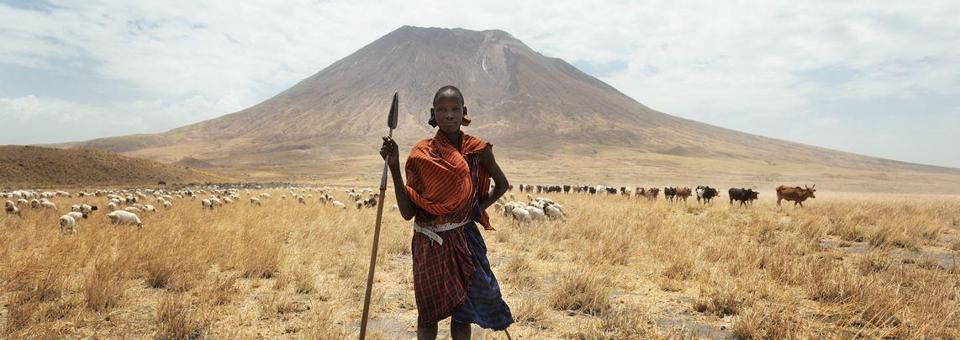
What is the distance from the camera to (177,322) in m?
4.25

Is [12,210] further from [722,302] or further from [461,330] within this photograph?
[722,302]

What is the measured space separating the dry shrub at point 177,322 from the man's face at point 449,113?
3.10 m

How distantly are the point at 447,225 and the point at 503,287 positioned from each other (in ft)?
11.4

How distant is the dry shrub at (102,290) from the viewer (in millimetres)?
4902

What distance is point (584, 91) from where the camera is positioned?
166m

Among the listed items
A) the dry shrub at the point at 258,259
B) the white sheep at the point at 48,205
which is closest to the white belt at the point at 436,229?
the dry shrub at the point at 258,259

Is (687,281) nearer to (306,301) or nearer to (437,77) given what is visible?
(306,301)

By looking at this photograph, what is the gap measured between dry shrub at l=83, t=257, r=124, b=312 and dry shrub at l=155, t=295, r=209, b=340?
80 cm

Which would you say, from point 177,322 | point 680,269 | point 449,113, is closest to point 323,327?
point 177,322

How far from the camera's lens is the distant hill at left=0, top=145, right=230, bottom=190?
36.2 meters

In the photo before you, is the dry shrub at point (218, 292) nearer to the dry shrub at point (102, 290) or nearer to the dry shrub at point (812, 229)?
the dry shrub at point (102, 290)

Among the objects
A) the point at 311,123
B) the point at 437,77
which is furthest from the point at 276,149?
the point at 437,77

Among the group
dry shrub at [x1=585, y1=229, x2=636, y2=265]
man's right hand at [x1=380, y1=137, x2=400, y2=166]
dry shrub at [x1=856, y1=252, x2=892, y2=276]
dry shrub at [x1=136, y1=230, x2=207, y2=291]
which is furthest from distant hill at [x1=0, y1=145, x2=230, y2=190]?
dry shrub at [x1=856, y1=252, x2=892, y2=276]

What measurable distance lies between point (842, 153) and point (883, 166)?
19045mm
